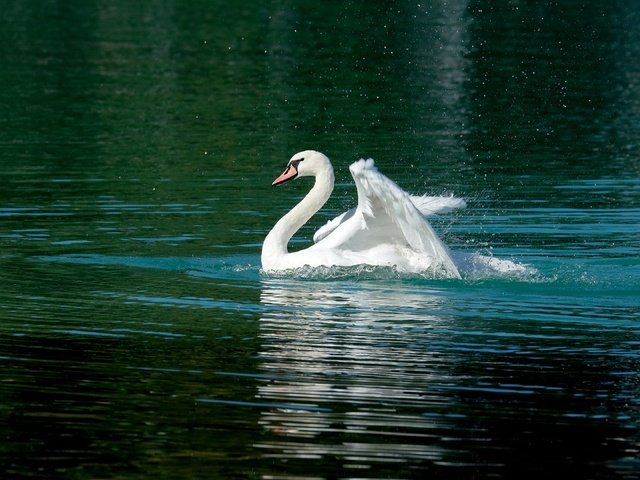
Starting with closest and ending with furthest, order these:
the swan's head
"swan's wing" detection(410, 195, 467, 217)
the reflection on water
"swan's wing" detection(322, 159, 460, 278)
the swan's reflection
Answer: the reflection on water < the swan's reflection < "swan's wing" detection(322, 159, 460, 278) < "swan's wing" detection(410, 195, 467, 217) < the swan's head

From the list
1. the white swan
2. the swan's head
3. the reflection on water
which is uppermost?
the swan's head

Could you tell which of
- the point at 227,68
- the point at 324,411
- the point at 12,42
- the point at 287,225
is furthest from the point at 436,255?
the point at 12,42

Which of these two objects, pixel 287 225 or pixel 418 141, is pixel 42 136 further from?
pixel 287 225

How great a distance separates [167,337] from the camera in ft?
38.6

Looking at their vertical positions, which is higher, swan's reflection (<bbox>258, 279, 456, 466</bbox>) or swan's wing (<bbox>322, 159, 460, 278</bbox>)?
swan's wing (<bbox>322, 159, 460, 278</bbox>)

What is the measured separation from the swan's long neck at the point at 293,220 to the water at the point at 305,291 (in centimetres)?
28

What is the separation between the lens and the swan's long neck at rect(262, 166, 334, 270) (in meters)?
14.7

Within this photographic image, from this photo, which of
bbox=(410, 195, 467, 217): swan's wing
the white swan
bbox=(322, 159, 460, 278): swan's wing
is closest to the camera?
bbox=(322, 159, 460, 278): swan's wing

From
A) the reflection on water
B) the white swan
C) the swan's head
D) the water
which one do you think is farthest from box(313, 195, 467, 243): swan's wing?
the reflection on water

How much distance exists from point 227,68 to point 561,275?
A: 25.5 metres

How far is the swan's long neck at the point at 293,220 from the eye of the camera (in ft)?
48.1

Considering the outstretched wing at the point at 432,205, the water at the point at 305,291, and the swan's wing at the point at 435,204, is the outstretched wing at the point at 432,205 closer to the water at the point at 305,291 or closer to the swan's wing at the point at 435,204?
the swan's wing at the point at 435,204

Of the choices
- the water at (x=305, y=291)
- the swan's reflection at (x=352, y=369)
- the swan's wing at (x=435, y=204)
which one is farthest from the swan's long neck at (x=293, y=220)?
the swan's wing at (x=435, y=204)

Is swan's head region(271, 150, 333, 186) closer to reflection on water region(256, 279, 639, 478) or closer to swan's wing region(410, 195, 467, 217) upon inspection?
swan's wing region(410, 195, 467, 217)
